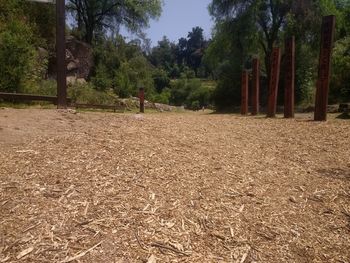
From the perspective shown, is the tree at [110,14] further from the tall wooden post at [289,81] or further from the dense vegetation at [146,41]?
the tall wooden post at [289,81]

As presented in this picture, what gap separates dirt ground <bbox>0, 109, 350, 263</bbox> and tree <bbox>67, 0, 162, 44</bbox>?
2256cm

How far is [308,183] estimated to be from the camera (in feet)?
13.0

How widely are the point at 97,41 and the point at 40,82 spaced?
51.0ft

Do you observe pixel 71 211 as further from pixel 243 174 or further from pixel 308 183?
pixel 308 183

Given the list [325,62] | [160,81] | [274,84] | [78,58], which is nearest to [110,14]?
[78,58]

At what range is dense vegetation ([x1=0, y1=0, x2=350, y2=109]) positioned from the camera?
12.7 meters

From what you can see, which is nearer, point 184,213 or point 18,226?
point 18,226

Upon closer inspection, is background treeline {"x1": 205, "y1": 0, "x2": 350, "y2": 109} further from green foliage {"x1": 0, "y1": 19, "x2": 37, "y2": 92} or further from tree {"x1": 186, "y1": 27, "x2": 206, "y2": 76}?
tree {"x1": 186, "y1": 27, "x2": 206, "y2": 76}

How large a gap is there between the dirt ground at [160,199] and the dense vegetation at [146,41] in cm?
612

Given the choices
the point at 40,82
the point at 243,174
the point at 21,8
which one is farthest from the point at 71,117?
the point at 21,8

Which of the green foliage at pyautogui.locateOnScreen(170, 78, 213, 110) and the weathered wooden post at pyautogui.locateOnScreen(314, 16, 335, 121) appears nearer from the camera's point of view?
the weathered wooden post at pyautogui.locateOnScreen(314, 16, 335, 121)

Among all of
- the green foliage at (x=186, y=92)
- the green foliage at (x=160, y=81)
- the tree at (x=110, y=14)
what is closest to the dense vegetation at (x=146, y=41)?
the tree at (x=110, y=14)

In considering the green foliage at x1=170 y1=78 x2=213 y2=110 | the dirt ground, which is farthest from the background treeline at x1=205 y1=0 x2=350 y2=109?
the dirt ground

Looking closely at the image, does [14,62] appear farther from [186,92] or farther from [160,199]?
[186,92]
